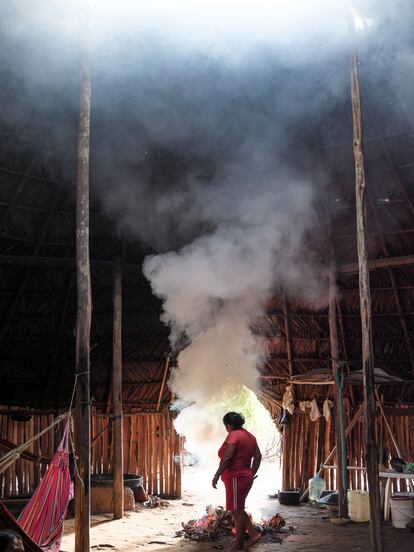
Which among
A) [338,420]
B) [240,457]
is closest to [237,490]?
[240,457]

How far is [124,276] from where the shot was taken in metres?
9.16

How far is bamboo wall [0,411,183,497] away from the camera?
9.27 m

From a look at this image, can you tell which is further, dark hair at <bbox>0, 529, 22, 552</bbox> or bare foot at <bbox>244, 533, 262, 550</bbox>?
bare foot at <bbox>244, 533, 262, 550</bbox>

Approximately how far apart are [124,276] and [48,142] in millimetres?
2362

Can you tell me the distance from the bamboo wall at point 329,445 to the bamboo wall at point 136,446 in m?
1.67

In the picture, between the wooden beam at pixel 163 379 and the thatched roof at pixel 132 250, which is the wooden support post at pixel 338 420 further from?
the wooden beam at pixel 163 379

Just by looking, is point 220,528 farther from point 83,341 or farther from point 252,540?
point 83,341

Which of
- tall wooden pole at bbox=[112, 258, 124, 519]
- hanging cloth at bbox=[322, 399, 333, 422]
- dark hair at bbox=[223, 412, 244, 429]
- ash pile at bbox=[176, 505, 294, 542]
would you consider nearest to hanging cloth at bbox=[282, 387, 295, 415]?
hanging cloth at bbox=[322, 399, 333, 422]

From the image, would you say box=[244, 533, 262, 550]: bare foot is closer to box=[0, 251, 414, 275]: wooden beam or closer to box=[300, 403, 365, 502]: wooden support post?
box=[300, 403, 365, 502]: wooden support post

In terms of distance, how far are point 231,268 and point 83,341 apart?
338cm

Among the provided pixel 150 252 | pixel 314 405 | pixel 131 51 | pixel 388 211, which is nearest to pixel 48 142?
pixel 131 51

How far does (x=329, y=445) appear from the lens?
9117 mm

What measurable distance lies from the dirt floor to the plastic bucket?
10 cm

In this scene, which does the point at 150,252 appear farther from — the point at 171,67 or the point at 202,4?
the point at 202,4
